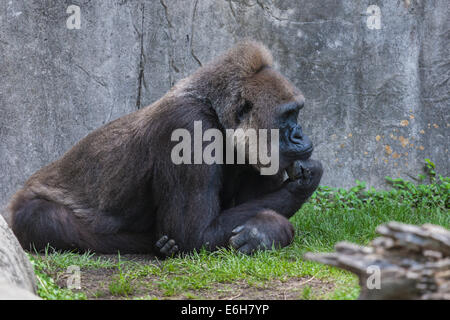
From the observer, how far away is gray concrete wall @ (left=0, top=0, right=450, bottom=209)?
622 centimetres

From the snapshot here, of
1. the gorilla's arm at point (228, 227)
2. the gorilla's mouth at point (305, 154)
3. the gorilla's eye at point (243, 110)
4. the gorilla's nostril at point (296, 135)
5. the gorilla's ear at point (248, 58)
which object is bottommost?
the gorilla's arm at point (228, 227)

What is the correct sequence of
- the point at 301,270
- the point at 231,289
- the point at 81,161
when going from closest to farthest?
the point at 231,289 → the point at 301,270 → the point at 81,161

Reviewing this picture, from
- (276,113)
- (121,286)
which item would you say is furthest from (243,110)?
(121,286)

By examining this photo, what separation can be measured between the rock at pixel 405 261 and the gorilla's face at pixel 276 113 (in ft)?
7.09

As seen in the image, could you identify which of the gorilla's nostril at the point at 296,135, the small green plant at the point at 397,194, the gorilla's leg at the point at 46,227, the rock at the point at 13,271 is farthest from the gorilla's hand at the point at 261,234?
the small green plant at the point at 397,194

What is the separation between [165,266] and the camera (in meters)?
4.14

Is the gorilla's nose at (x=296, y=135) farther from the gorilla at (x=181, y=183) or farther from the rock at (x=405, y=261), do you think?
the rock at (x=405, y=261)

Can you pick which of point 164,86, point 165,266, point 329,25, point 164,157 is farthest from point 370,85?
point 165,266

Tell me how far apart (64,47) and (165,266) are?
310cm

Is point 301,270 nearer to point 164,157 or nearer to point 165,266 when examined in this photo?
point 165,266

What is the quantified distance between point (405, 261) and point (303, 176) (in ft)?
7.86

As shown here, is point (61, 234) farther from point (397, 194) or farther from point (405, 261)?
point (397, 194)

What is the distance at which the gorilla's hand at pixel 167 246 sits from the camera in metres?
4.48

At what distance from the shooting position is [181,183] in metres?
4.45
